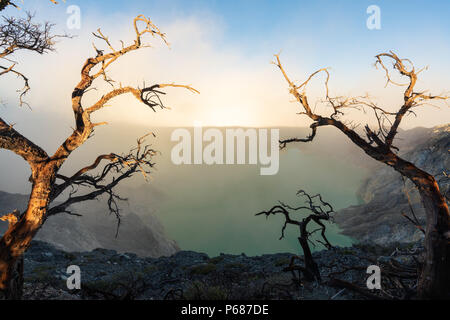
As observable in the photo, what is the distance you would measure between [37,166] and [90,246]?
185 ft

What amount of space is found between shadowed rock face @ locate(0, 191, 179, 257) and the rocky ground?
23.3 metres

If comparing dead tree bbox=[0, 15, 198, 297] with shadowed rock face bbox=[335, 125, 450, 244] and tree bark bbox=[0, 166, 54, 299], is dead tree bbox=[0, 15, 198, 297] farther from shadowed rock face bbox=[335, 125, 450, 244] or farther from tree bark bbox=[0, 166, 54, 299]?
shadowed rock face bbox=[335, 125, 450, 244]

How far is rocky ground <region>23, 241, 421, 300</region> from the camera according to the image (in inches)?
261

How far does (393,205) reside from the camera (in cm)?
7125

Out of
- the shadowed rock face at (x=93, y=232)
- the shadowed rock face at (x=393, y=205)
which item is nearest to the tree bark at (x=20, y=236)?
the shadowed rock face at (x=93, y=232)

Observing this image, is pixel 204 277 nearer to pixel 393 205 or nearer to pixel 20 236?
pixel 20 236

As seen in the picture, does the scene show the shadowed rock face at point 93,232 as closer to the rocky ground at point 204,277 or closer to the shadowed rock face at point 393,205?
the rocky ground at point 204,277

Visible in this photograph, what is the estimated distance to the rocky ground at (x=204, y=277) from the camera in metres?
6.63

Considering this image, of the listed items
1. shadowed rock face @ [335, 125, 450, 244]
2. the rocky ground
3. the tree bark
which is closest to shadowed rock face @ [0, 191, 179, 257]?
the rocky ground

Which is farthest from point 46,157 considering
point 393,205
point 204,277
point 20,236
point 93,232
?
point 393,205

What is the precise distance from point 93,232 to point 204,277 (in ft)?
220
